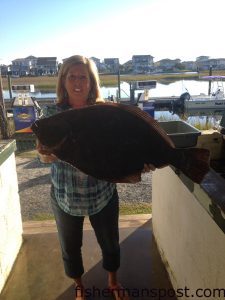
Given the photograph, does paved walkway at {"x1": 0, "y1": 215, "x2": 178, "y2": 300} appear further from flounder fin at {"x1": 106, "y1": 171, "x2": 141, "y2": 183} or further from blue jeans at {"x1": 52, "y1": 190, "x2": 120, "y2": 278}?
flounder fin at {"x1": 106, "y1": 171, "x2": 141, "y2": 183}

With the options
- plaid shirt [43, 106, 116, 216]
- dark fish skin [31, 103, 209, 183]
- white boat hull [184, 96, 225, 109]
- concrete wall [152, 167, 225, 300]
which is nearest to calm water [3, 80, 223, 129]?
white boat hull [184, 96, 225, 109]

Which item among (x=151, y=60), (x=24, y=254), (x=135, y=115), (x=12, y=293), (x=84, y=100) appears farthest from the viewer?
(x=151, y=60)

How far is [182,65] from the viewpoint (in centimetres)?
9994

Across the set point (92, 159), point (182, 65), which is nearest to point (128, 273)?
point (92, 159)

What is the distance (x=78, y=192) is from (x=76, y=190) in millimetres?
20

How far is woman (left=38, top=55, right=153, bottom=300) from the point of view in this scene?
228cm

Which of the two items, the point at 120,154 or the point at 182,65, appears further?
the point at 182,65

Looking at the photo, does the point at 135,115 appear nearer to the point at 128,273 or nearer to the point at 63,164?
the point at 63,164

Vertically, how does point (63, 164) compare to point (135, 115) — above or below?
below

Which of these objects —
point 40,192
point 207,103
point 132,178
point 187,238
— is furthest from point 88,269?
point 207,103

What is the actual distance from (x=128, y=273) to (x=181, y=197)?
112cm

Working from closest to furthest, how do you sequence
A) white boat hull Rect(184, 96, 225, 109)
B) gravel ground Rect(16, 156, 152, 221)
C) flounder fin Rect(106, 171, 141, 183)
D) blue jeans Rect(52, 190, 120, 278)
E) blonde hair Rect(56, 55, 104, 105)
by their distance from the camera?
flounder fin Rect(106, 171, 141, 183), blonde hair Rect(56, 55, 104, 105), blue jeans Rect(52, 190, 120, 278), gravel ground Rect(16, 156, 152, 221), white boat hull Rect(184, 96, 225, 109)

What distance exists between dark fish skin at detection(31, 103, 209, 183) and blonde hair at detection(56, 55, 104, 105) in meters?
A: 0.47

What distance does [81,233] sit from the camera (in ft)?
8.61
